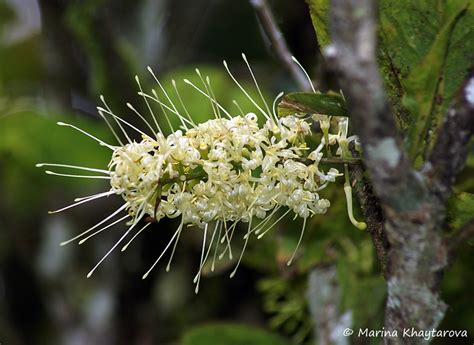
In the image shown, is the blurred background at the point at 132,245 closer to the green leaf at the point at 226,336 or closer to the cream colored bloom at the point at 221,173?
the green leaf at the point at 226,336

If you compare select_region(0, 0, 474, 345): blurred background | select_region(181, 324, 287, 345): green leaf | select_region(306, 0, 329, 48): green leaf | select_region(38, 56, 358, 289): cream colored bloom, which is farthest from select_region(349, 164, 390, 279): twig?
select_region(181, 324, 287, 345): green leaf

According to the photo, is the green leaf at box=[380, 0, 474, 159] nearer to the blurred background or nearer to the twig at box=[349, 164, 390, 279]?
the twig at box=[349, 164, 390, 279]

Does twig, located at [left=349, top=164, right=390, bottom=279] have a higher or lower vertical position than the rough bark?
lower

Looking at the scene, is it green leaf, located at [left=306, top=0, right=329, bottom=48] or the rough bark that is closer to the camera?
the rough bark

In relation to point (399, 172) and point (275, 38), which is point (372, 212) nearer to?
point (399, 172)

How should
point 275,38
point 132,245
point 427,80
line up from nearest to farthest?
point 427,80 → point 275,38 → point 132,245

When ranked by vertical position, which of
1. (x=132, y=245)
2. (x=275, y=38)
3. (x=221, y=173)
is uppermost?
(x=221, y=173)

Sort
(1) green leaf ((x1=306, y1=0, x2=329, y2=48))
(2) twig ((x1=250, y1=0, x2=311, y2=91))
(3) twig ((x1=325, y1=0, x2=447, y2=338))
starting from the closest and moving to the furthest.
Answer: (3) twig ((x1=325, y1=0, x2=447, y2=338))
(1) green leaf ((x1=306, y1=0, x2=329, y2=48))
(2) twig ((x1=250, y1=0, x2=311, y2=91))

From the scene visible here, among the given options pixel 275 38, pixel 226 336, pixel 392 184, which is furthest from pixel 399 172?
pixel 226 336
